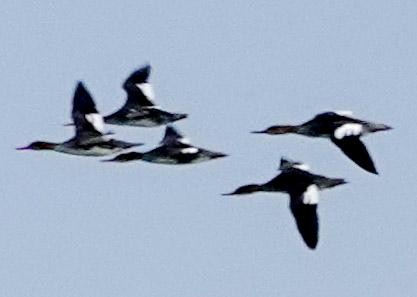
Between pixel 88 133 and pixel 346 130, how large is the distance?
6.31 meters

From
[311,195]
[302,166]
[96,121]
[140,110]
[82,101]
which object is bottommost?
[311,195]

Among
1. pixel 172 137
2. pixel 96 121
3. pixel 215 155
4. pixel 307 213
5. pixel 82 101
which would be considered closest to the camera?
pixel 307 213

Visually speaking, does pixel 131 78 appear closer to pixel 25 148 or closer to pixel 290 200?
pixel 25 148

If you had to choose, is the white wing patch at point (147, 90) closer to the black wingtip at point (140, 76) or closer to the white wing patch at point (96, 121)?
the black wingtip at point (140, 76)

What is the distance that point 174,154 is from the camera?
49.2 m

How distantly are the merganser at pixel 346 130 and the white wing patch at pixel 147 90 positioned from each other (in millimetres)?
5927

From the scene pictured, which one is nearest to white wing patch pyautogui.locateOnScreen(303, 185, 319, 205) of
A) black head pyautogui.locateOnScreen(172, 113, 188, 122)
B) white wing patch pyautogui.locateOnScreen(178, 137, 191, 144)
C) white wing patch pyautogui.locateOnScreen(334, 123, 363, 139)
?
white wing patch pyautogui.locateOnScreen(334, 123, 363, 139)

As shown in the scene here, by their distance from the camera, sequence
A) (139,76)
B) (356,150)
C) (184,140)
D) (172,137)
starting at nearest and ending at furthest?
(356,150), (184,140), (172,137), (139,76)

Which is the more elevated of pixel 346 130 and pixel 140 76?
pixel 140 76

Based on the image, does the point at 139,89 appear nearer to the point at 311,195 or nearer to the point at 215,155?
the point at 215,155

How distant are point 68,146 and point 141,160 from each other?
6.59 feet

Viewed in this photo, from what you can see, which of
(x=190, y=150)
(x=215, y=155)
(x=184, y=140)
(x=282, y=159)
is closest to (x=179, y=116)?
(x=184, y=140)

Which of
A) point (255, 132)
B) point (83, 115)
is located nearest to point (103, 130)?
point (83, 115)

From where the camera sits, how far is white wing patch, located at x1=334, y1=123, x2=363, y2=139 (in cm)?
4709
